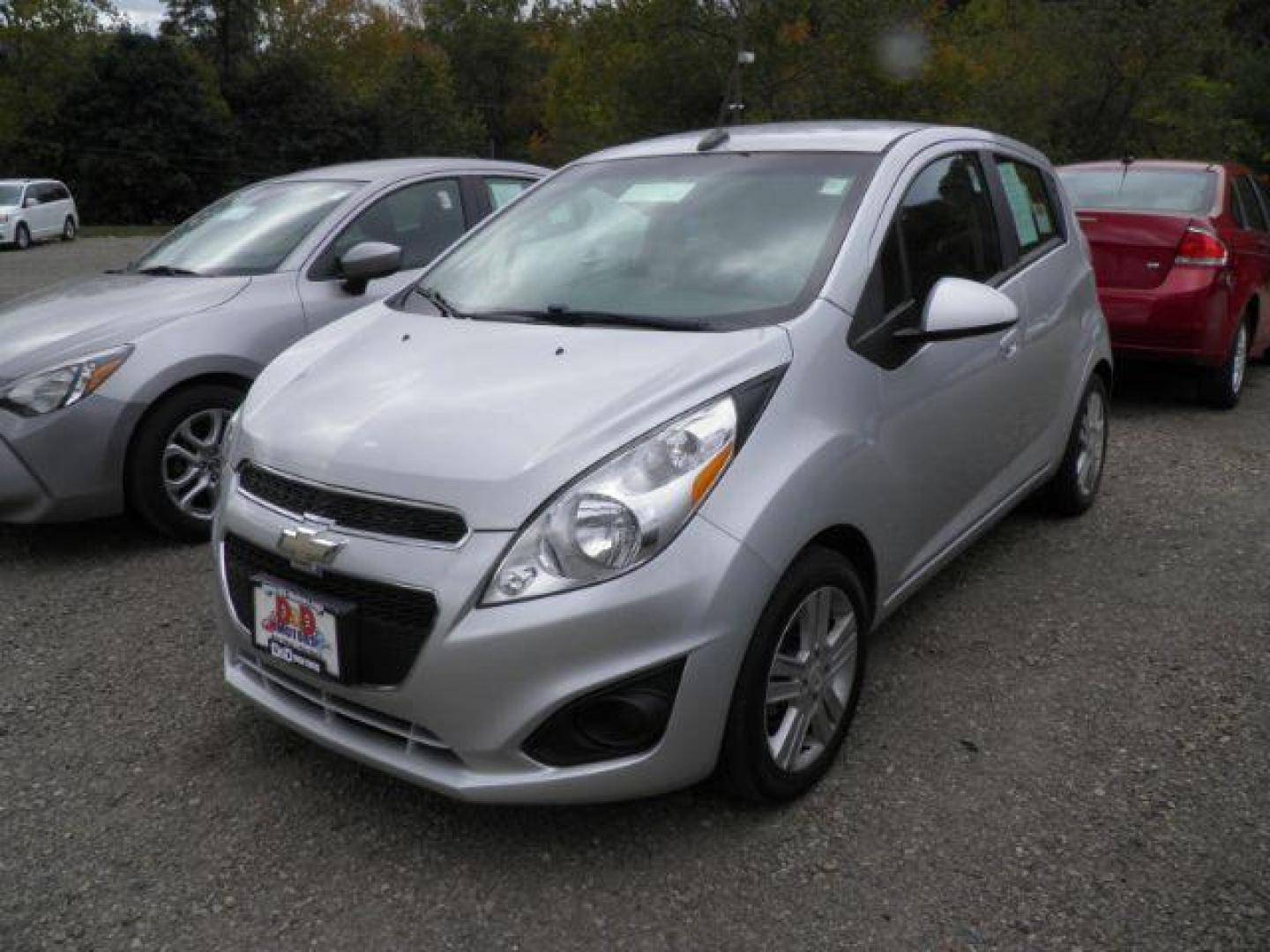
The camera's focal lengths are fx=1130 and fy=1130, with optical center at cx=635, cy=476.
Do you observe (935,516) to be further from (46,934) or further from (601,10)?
(601,10)

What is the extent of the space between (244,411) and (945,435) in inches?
78.1

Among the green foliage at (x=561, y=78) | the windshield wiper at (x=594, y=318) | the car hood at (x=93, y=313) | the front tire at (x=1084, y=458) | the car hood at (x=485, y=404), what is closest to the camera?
the car hood at (x=485, y=404)

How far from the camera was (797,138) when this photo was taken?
11.8ft

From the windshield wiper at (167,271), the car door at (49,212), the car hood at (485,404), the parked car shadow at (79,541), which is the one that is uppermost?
the car hood at (485,404)

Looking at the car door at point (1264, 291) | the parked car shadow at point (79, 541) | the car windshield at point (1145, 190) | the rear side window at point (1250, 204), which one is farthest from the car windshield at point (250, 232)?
the car door at point (1264, 291)

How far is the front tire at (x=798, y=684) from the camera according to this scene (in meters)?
2.52

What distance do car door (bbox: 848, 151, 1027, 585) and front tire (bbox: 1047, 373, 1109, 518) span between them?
74 centimetres

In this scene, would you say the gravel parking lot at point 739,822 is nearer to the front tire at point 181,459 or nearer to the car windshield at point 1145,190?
the front tire at point 181,459

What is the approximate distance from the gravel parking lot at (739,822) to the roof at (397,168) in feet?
8.00

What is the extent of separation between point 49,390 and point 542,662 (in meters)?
2.91

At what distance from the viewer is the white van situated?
26859 mm

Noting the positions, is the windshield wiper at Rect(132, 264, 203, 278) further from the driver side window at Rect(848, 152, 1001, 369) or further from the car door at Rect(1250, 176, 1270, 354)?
the car door at Rect(1250, 176, 1270, 354)

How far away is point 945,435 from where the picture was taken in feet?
10.9

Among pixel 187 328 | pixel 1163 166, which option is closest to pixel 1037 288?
pixel 187 328
